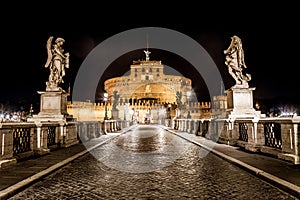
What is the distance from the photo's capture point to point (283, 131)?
848cm

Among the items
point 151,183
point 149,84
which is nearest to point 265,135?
point 151,183

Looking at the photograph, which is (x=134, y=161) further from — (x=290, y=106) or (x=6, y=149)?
(x=290, y=106)

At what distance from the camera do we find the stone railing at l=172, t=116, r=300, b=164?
7.88 metres

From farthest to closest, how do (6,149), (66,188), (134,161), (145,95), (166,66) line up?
1. (166,66)
2. (145,95)
3. (134,161)
4. (6,149)
5. (66,188)

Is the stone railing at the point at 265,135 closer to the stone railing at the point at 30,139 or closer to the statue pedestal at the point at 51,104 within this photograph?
the stone railing at the point at 30,139

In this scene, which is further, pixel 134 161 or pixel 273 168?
pixel 134 161

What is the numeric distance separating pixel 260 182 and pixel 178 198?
214 cm

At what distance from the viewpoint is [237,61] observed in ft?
47.2

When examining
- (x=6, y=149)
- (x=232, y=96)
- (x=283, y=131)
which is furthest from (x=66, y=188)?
(x=232, y=96)

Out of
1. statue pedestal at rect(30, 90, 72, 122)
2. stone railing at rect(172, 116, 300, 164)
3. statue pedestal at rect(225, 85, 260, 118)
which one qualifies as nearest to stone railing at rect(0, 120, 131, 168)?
statue pedestal at rect(30, 90, 72, 122)

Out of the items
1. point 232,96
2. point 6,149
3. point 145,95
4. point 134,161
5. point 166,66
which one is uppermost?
point 166,66

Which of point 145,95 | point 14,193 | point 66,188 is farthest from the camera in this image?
point 145,95

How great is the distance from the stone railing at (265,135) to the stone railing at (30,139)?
24.9ft

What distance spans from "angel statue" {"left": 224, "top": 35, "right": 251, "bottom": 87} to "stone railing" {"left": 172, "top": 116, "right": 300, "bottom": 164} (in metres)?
2.24
